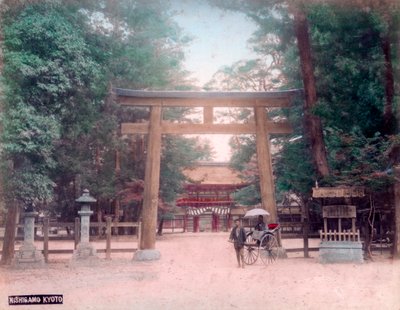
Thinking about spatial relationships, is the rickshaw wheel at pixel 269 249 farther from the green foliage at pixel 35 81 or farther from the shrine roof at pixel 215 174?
the shrine roof at pixel 215 174

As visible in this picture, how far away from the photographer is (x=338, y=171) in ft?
41.4

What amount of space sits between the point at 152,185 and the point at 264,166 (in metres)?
3.24

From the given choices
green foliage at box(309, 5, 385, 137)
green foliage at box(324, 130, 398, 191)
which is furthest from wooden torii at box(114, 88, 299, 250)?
green foliage at box(324, 130, 398, 191)

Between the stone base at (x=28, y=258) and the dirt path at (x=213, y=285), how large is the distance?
0.39 m

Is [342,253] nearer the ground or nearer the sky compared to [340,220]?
nearer the ground

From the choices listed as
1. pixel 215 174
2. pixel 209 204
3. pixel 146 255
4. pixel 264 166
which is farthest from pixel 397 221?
pixel 215 174

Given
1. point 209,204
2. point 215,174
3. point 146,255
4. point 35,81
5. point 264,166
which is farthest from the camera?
point 215,174

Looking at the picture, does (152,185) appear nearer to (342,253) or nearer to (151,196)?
(151,196)

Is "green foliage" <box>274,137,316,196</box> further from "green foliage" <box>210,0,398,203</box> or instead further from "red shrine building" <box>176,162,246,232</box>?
"red shrine building" <box>176,162,246,232</box>

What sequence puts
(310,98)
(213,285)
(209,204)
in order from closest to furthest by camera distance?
(213,285), (310,98), (209,204)

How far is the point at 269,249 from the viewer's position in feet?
38.4

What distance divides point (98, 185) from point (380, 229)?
13.3m

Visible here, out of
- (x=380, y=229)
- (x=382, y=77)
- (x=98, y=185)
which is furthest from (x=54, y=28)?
(x=98, y=185)

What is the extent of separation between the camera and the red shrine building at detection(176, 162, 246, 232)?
101 feet
